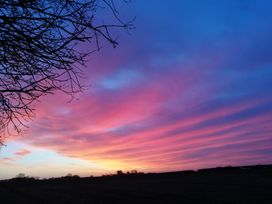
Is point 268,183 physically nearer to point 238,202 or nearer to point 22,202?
point 238,202

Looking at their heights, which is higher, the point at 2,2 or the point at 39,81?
the point at 2,2

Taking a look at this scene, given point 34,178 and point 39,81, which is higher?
point 34,178

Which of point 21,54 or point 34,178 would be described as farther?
point 34,178

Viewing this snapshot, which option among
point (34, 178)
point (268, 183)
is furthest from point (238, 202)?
point (34, 178)

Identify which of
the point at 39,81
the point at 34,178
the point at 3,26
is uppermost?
the point at 34,178

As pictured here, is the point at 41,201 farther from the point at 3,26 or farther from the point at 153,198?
the point at 3,26

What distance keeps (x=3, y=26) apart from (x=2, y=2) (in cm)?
35

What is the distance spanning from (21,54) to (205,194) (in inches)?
446

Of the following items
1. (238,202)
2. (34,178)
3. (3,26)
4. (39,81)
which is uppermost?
(34,178)

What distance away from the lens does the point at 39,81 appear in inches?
283

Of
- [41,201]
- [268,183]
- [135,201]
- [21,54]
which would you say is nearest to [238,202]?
[135,201]

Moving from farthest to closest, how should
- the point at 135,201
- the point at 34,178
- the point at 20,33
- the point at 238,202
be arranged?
the point at 34,178 < the point at 135,201 < the point at 238,202 < the point at 20,33

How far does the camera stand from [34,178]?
38250 mm

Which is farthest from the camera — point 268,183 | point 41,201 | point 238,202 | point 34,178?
point 34,178
